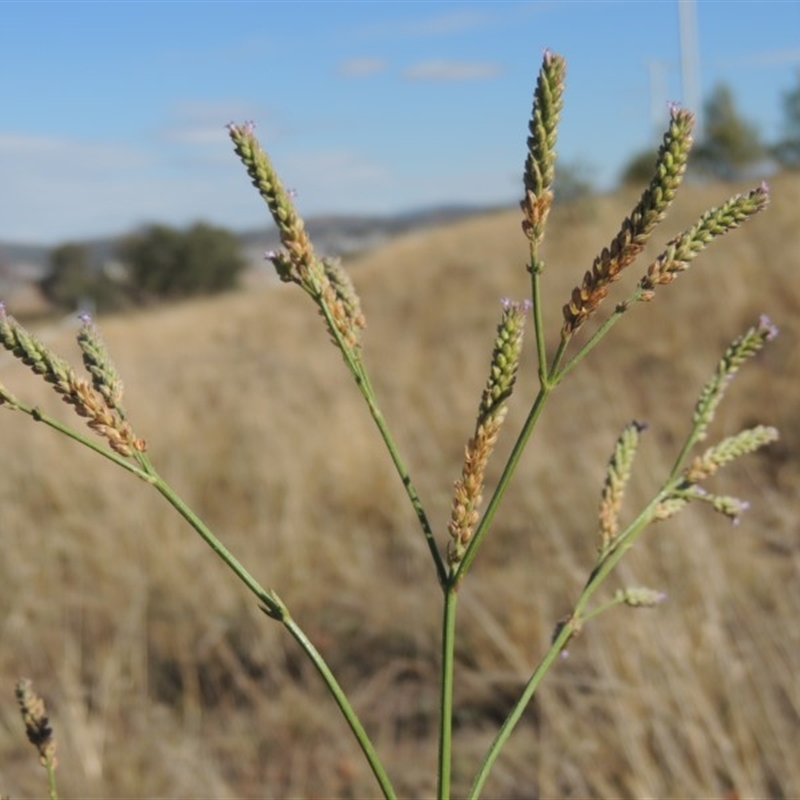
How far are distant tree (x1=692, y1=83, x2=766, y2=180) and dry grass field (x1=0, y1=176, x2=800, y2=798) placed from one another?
29.8 meters

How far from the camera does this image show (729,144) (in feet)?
123

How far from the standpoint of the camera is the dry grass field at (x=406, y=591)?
3.02 metres

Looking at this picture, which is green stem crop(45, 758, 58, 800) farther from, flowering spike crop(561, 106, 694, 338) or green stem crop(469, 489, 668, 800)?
flowering spike crop(561, 106, 694, 338)

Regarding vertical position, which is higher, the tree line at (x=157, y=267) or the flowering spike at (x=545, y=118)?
the tree line at (x=157, y=267)

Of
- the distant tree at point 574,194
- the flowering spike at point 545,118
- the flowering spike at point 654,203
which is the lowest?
the flowering spike at point 654,203

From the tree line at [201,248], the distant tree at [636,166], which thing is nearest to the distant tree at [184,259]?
the tree line at [201,248]

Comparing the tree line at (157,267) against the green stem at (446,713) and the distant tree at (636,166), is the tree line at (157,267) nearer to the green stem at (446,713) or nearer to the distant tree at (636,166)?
the distant tree at (636,166)

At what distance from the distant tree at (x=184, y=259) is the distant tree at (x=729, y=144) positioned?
15.7 meters

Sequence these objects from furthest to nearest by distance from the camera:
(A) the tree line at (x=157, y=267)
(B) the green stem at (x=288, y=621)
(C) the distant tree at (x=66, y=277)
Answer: (A) the tree line at (x=157, y=267) < (C) the distant tree at (x=66, y=277) < (B) the green stem at (x=288, y=621)

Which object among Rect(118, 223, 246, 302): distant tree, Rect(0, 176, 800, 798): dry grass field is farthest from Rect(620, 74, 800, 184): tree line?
Rect(0, 176, 800, 798): dry grass field

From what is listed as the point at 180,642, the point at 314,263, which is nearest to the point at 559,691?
the point at 180,642

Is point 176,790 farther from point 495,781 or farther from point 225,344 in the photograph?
point 225,344

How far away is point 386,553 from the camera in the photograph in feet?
18.1

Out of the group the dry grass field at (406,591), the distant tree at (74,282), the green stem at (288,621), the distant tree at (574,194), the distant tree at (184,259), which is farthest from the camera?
the distant tree at (184,259)
